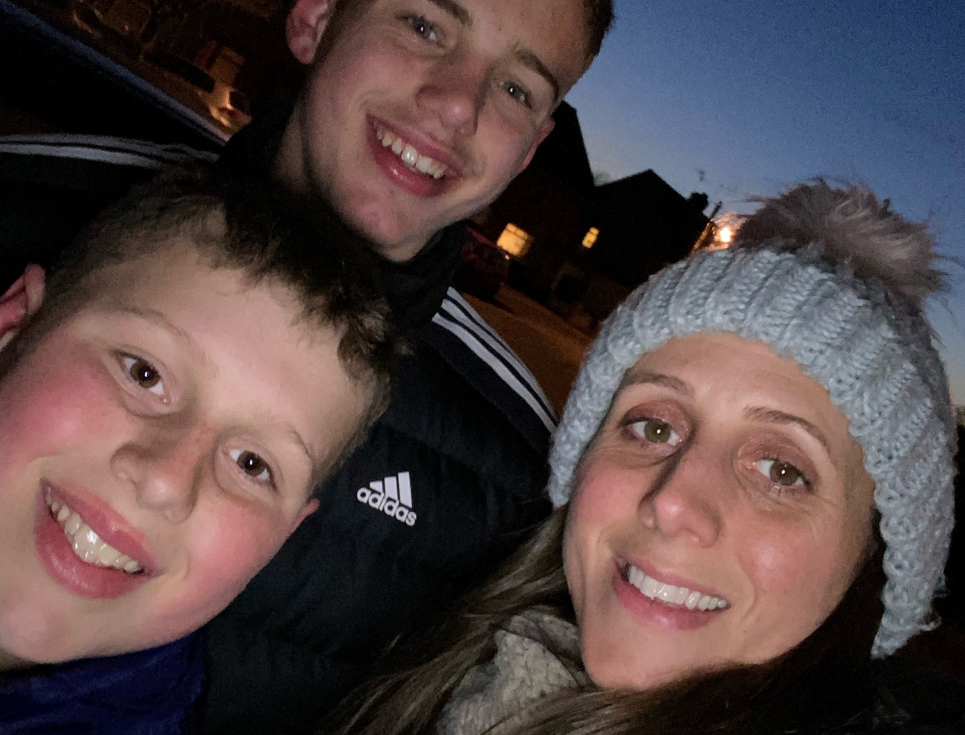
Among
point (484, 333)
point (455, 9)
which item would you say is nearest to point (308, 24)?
point (455, 9)

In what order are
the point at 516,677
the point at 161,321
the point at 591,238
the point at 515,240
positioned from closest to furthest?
the point at 161,321 → the point at 516,677 → the point at 515,240 → the point at 591,238

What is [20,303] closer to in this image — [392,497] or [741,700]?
[392,497]

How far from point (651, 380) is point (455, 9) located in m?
1.18

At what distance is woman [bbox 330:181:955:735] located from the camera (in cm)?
135

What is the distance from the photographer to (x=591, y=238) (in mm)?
27188

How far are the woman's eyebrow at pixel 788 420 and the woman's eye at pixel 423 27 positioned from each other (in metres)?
1.36

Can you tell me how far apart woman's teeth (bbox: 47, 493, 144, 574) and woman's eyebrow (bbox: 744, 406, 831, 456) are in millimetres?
1383

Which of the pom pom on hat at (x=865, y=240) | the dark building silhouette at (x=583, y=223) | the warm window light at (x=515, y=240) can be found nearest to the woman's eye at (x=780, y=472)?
the pom pom on hat at (x=865, y=240)

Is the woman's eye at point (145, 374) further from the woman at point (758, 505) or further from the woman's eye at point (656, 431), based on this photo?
the woman's eye at point (656, 431)

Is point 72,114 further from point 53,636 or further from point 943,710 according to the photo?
point 943,710

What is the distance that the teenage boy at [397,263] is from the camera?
167 centimetres

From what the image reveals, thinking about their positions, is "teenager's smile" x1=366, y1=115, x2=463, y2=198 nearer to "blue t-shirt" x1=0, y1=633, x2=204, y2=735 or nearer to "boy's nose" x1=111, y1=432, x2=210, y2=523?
"boy's nose" x1=111, y1=432, x2=210, y2=523

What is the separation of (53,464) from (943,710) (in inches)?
76.8

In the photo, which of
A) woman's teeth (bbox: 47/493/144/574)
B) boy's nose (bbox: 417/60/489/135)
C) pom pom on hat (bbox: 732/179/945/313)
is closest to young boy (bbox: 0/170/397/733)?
woman's teeth (bbox: 47/493/144/574)
